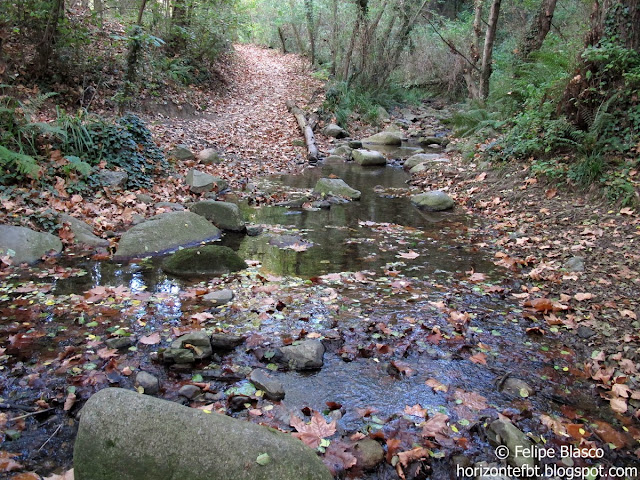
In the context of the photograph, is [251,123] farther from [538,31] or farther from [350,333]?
[350,333]

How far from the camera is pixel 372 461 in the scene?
267cm

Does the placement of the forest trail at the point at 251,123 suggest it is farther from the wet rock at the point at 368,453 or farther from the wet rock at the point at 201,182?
the wet rock at the point at 368,453

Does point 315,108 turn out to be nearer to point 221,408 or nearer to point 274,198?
point 274,198

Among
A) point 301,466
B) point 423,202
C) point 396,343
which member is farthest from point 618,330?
point 423,202

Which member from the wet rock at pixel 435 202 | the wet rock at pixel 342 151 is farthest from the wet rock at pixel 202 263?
the wet rock at pixel 342 151

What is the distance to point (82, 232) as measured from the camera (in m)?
6.07

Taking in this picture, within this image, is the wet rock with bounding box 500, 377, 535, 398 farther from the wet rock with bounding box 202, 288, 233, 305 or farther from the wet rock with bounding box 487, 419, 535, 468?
the wet rock with bounding box 202, 288, 233, 305

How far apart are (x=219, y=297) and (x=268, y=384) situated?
159cm

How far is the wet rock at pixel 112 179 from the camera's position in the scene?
24.8 ft

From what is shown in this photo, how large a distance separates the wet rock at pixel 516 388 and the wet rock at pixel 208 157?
8.78m

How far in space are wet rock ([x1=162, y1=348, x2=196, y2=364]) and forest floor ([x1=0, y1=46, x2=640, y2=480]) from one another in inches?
3.4

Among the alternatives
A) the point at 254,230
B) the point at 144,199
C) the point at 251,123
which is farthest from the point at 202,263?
the point at 251,123

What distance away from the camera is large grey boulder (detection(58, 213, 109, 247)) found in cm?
598

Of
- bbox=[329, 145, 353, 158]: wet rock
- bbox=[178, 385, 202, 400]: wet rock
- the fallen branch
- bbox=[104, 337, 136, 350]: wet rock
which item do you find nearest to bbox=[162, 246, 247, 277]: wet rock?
bbox=[104, 337, 136, 350]: wet rock
